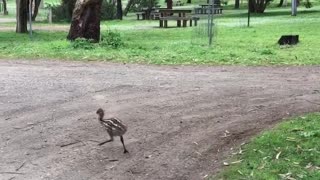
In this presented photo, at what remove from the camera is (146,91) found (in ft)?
29.7

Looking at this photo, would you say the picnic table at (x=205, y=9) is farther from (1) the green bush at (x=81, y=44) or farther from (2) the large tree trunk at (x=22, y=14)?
(2) the large tree trunk at (x=22, y=14)

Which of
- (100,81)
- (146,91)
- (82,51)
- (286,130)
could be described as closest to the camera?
(286,130)

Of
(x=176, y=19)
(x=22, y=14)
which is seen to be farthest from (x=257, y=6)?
(x=22, y=14)

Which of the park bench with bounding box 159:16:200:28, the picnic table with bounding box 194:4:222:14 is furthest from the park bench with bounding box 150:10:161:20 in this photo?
the picnic table with bounding box 194:4:222:14

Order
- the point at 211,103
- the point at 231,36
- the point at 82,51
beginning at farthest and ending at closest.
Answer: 1. the point at 231,36
2. the point at 82,51
3. the point at 211,103

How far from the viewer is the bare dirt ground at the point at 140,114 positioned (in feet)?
18.2

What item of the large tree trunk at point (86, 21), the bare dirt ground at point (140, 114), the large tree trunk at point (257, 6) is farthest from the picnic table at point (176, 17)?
the bare dirt ground at point (140, 114)

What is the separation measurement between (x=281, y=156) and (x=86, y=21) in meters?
11.5

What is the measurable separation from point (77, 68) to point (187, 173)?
6853 millimetres

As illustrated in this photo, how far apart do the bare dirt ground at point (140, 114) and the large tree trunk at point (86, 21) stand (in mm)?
4676

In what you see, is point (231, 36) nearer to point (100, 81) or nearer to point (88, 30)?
point (88, 30)

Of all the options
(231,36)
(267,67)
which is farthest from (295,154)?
(231,36)

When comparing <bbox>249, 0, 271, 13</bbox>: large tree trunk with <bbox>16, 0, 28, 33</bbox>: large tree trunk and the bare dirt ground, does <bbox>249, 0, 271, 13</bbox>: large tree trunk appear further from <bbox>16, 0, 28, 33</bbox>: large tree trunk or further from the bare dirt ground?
the bare dirt ground

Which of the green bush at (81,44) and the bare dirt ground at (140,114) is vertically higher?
the green bush at (81,44)
